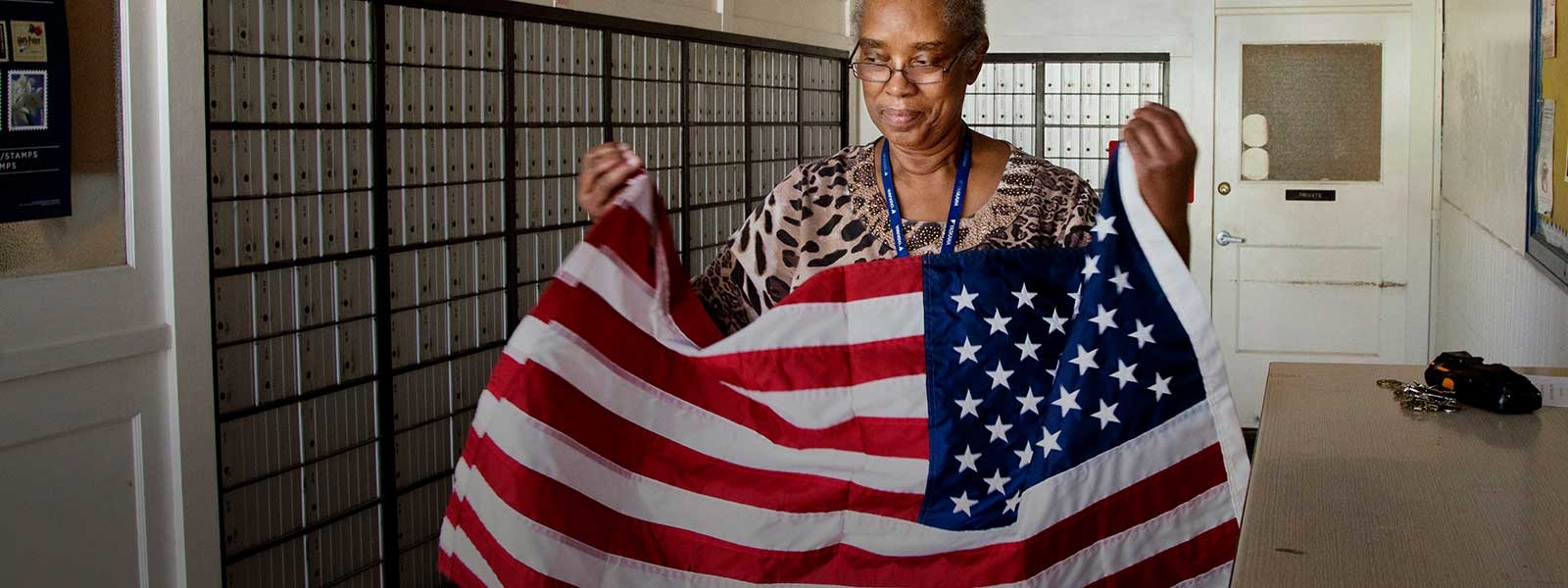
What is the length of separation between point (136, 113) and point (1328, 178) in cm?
610

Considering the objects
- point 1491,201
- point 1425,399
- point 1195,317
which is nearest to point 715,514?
point 1195,317

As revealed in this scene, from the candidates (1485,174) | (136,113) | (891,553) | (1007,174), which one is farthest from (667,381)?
(1485,174)

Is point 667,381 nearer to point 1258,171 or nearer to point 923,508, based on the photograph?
point 923,508

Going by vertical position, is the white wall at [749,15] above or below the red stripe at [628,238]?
above

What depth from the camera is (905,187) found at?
2.27 meters

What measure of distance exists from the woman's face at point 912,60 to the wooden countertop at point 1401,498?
65cm

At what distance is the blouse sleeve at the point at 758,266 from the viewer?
2.29 m

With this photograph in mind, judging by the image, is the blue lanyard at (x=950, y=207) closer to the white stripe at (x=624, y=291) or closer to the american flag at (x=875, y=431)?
the american flag at (x=875, y=431)

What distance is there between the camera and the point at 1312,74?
760 cm

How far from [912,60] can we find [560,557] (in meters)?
0.88

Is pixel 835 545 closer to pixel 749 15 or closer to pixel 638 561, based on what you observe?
pixel 638 561

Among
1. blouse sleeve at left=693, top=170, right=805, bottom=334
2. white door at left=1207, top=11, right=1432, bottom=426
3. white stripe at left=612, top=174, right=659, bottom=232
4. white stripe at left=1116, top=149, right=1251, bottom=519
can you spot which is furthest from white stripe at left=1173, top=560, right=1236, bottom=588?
white door at left=1207, top=11, right=1432, bottom=426

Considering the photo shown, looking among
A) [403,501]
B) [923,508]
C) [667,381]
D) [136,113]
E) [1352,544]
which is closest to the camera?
[1352,544]

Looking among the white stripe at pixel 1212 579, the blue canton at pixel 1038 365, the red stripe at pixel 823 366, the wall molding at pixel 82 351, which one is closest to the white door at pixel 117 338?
the wall molding at pixel 82 351
